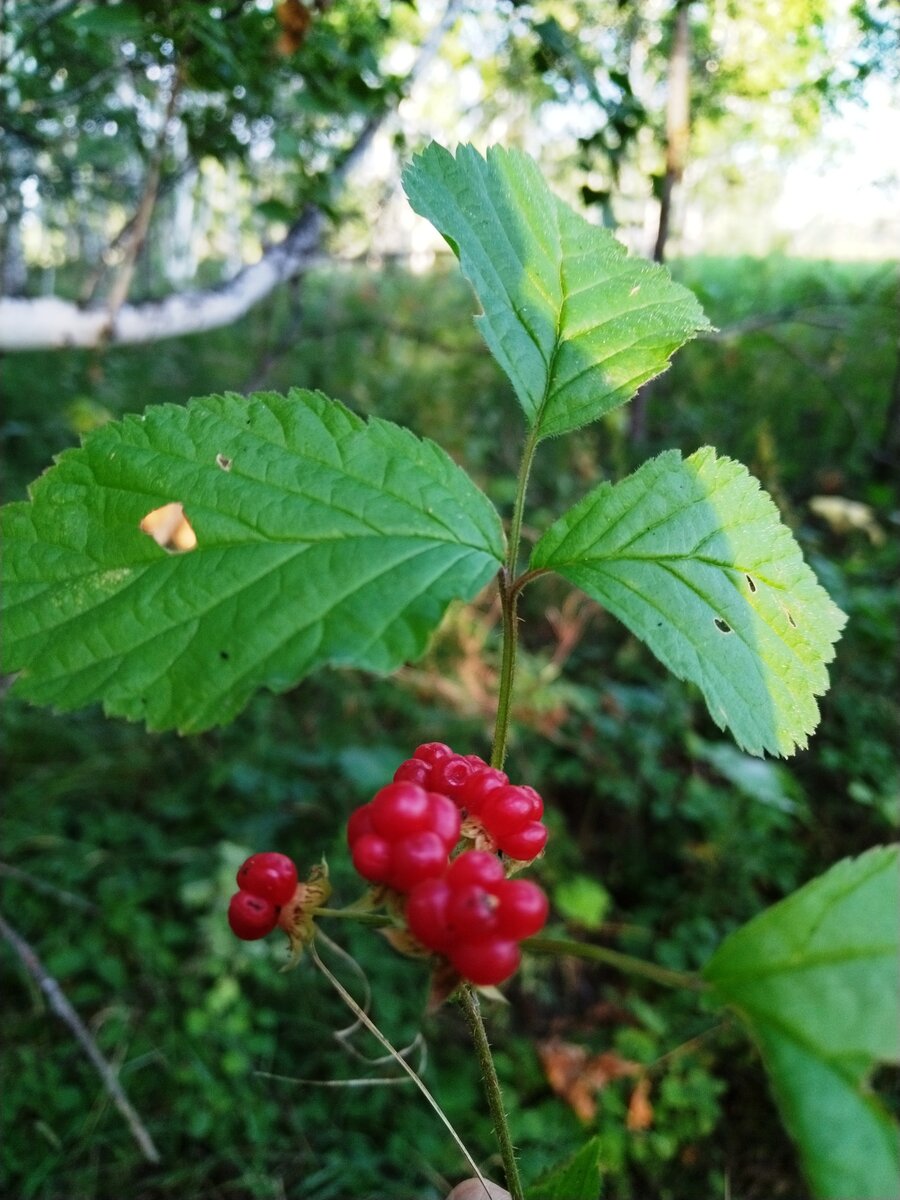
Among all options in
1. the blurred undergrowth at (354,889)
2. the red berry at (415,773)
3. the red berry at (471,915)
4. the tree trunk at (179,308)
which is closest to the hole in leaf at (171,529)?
the red berry at (415,773)

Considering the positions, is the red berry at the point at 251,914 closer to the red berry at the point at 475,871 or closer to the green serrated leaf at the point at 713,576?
the red berry at the point at 475,871

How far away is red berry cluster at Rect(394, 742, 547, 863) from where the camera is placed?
2.11 feet

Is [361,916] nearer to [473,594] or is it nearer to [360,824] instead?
[360,824]

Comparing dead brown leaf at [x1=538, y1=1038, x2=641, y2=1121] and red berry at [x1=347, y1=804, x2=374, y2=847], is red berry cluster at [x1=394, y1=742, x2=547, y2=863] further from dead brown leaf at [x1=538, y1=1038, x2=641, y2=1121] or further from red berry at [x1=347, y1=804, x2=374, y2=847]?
dead brown leaf at [x1=538, y1=1038, x2=641, y2=1121]

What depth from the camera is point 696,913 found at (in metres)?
2.96

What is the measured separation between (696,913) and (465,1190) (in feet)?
7.89

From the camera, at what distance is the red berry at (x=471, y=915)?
1.68 feet

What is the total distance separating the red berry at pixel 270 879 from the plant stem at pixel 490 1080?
0.16 meters

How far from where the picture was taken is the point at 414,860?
1.81 ft

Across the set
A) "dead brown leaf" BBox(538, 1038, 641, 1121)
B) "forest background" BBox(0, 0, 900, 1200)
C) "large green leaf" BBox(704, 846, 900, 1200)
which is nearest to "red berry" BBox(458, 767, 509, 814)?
"large green leaf" BBox(704, 846, 900, 1200)

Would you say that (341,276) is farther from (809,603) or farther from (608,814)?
(809,603)

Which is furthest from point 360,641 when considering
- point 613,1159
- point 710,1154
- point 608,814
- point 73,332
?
point 608,814

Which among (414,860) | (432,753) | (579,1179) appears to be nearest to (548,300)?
(432,753)

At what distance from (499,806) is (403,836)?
102mm
